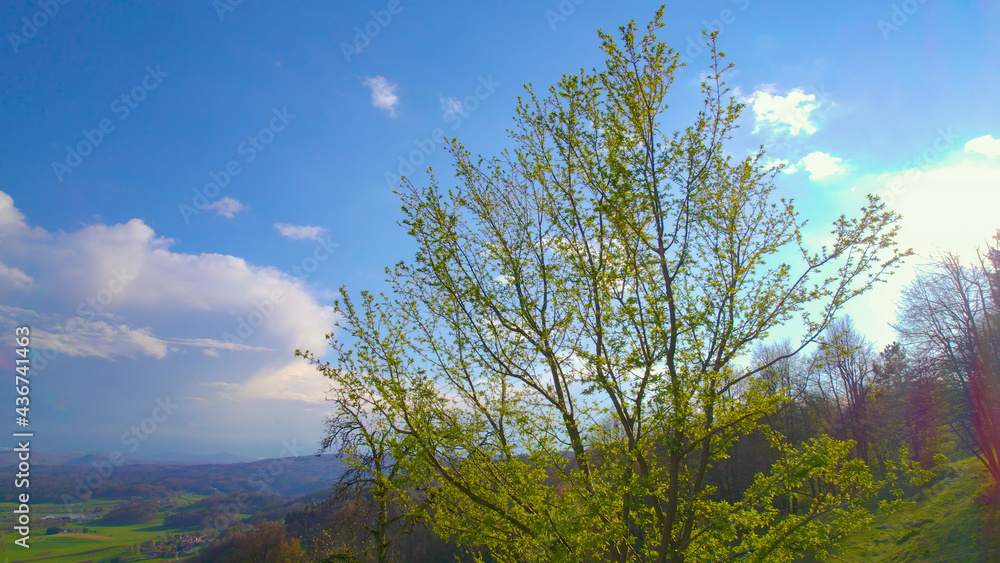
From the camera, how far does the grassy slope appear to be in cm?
1689

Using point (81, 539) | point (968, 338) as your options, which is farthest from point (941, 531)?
point (81, 539)

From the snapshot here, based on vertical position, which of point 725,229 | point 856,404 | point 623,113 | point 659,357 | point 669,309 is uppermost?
point 623,113

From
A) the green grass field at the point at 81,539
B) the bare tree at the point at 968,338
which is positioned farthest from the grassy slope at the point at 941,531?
the green grass field at the point at 81,539

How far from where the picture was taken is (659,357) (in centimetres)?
507

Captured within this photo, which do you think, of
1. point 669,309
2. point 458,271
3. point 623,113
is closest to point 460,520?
point 458,271

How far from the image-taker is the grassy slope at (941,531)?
1689 cm

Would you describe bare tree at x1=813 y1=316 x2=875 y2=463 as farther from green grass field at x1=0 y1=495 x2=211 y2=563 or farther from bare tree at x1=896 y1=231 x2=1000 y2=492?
green grass field at x1=0 y1=495 x2=211 y2=563

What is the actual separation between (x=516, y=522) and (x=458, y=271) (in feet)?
10.3

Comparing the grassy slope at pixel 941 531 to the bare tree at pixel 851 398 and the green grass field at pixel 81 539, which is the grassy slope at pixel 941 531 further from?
the green grass field at pixel 81 539

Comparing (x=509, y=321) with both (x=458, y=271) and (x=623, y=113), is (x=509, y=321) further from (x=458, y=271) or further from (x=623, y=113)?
(x=623, y=113)

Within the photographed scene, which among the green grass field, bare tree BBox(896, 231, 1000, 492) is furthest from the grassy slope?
the green grass field

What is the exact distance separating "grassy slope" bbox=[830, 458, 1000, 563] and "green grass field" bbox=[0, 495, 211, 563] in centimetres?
6925

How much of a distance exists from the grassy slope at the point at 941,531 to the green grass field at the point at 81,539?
69246mm

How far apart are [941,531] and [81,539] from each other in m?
102
